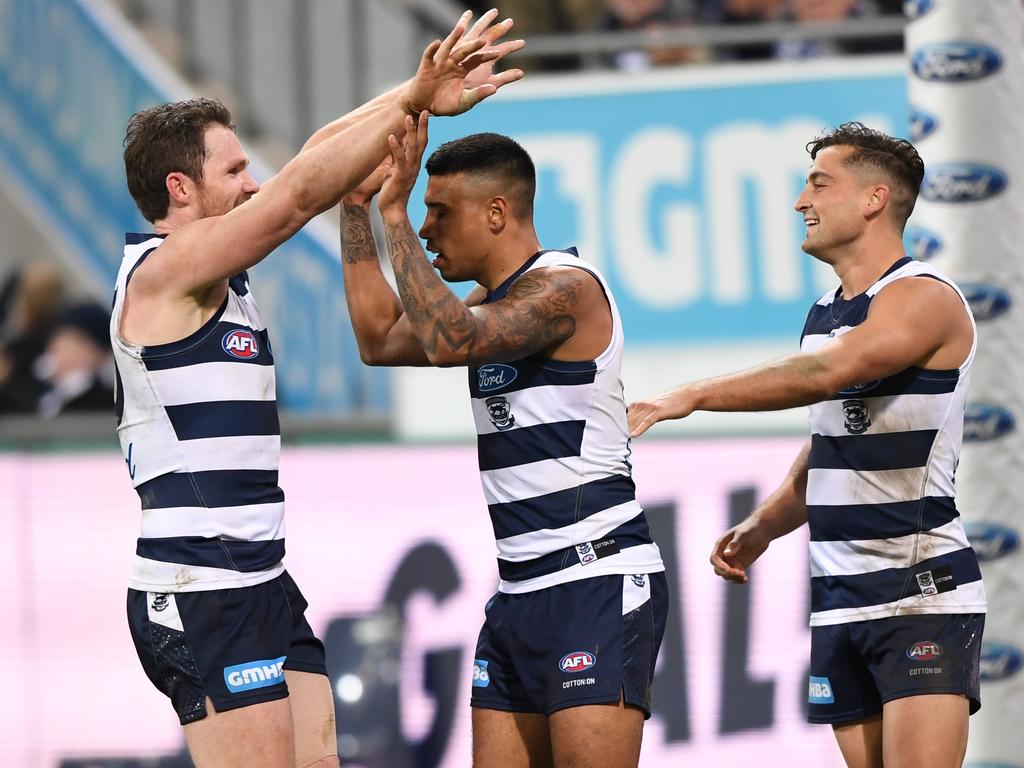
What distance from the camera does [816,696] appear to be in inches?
185

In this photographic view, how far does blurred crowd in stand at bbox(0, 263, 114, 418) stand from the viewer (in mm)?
9148

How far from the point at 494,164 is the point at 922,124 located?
6.10 ft

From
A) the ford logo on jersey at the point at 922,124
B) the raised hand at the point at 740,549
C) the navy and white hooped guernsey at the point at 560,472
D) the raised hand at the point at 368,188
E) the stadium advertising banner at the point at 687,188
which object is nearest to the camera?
the navy and white hooped guernsey at the point at 560,472

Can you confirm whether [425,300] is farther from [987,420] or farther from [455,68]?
[987,420]

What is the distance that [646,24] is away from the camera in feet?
30.4

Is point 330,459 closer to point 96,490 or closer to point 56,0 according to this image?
point 96,490

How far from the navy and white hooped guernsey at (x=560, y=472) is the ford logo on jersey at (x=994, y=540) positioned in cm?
156

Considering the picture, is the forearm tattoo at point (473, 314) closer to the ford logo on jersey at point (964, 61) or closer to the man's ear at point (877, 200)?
the man's ear at point (877, 200)

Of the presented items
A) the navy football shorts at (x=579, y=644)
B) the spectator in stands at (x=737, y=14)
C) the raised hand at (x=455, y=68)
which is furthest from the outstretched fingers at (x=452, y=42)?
the spectator in stands at (x=737, y=14)

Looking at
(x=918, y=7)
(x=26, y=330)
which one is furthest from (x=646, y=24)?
(x=26, y=330)

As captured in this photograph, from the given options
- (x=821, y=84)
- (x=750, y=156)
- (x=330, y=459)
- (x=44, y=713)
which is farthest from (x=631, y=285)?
(x=44, y=713)

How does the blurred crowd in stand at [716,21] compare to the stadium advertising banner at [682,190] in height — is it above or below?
above

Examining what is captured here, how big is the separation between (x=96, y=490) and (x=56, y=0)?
175 inches

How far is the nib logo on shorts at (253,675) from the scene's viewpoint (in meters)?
4.11
